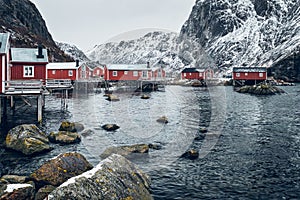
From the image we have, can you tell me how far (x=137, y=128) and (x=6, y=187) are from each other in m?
18.3

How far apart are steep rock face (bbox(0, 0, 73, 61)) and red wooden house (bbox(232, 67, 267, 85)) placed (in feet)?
218

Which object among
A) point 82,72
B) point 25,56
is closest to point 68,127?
point 25,56

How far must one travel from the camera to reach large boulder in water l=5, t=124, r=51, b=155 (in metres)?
20.0

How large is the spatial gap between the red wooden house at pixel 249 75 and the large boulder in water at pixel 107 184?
101 metres

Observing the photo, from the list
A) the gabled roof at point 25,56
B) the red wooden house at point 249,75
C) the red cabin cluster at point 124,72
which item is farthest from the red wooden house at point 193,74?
the gabled roof at point 25,56

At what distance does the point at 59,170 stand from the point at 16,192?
92.9 inches

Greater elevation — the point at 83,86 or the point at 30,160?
the point at 83,86

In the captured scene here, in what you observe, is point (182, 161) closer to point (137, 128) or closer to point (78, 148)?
point (78, 148)

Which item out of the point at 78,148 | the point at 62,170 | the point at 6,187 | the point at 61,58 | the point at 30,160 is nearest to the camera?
the point at 6,187

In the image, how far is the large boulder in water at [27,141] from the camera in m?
20.0

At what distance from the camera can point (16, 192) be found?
11852 mm

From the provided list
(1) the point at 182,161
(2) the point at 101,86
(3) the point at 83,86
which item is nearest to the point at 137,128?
(1) the point at 182,161

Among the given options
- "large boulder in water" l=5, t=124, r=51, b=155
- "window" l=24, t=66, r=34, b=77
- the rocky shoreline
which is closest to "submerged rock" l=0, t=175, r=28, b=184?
the rocky shoreline

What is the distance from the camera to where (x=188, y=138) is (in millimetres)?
25344
